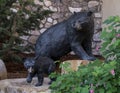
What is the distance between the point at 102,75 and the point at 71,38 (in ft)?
3.53

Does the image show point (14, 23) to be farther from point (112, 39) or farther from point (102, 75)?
point (102, 75)

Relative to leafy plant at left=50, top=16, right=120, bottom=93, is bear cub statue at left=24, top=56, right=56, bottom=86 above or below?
below

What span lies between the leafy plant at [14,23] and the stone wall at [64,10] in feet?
4.71

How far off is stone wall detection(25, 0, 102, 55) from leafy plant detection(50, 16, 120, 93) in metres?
3.66

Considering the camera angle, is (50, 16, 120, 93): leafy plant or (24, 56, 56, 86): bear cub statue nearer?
(50, 16, 120, 93): leafy plant

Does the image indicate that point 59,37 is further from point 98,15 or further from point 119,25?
point 98,15

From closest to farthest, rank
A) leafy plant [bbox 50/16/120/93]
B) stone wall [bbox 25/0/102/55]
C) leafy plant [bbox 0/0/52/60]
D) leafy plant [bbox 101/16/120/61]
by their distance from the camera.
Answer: leafy plant [bbox 50/16/120/93] → leafy plant [bbox 101/16/120/61] → leafy plant [bbox 0/0/52/60] → stone wall [bbox 25/0/102/55]

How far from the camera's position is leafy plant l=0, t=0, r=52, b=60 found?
4.30 meters

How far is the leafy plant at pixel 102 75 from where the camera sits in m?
2.18

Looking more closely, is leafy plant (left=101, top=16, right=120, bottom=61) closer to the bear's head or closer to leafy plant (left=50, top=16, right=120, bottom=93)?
leafy plant (left=50, top=16, right=120, bottom=93)

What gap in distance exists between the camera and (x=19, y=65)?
5262 mm

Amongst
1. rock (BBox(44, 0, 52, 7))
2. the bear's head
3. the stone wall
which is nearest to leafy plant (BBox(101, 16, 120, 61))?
the bear's head

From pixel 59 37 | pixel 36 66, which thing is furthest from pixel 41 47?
pixel 36 66

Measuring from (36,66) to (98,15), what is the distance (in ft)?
12.3
